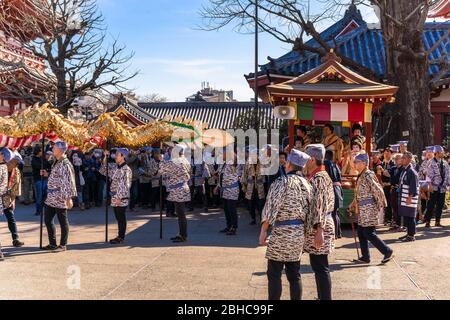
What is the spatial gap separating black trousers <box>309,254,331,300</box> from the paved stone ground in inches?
31.8

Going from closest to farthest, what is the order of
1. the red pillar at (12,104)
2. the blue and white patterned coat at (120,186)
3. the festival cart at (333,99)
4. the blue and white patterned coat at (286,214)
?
the blue and white patterned coat at (286,214) < the blue and white patterned coat at (120,186) < the festival cart at (333,99) < the red pillar at (12,104)

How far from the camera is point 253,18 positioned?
14719 mm

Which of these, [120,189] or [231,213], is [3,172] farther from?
[231,213]

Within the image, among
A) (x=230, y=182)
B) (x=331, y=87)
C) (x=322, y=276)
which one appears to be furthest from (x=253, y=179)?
(x=322, y=276)

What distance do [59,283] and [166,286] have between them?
1457 mm

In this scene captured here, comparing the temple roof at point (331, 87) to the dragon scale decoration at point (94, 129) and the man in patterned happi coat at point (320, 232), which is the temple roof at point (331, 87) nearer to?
the dragon scale decoration at point (94, 129)

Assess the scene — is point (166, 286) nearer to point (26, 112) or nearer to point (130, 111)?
point (26, 112)

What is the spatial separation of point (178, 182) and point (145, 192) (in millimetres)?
6267

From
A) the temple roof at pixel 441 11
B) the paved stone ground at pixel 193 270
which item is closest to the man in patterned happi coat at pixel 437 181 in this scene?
the paved stone ground at pixel 193 270

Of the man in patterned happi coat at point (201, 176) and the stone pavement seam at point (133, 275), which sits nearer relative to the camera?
the stone pavement seam at point (133, 275)

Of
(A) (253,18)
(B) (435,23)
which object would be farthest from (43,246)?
(B) (435,23)

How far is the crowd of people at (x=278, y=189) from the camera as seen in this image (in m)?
4.98

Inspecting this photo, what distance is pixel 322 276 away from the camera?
5.18 m

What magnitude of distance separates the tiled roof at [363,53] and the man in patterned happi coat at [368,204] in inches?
358
